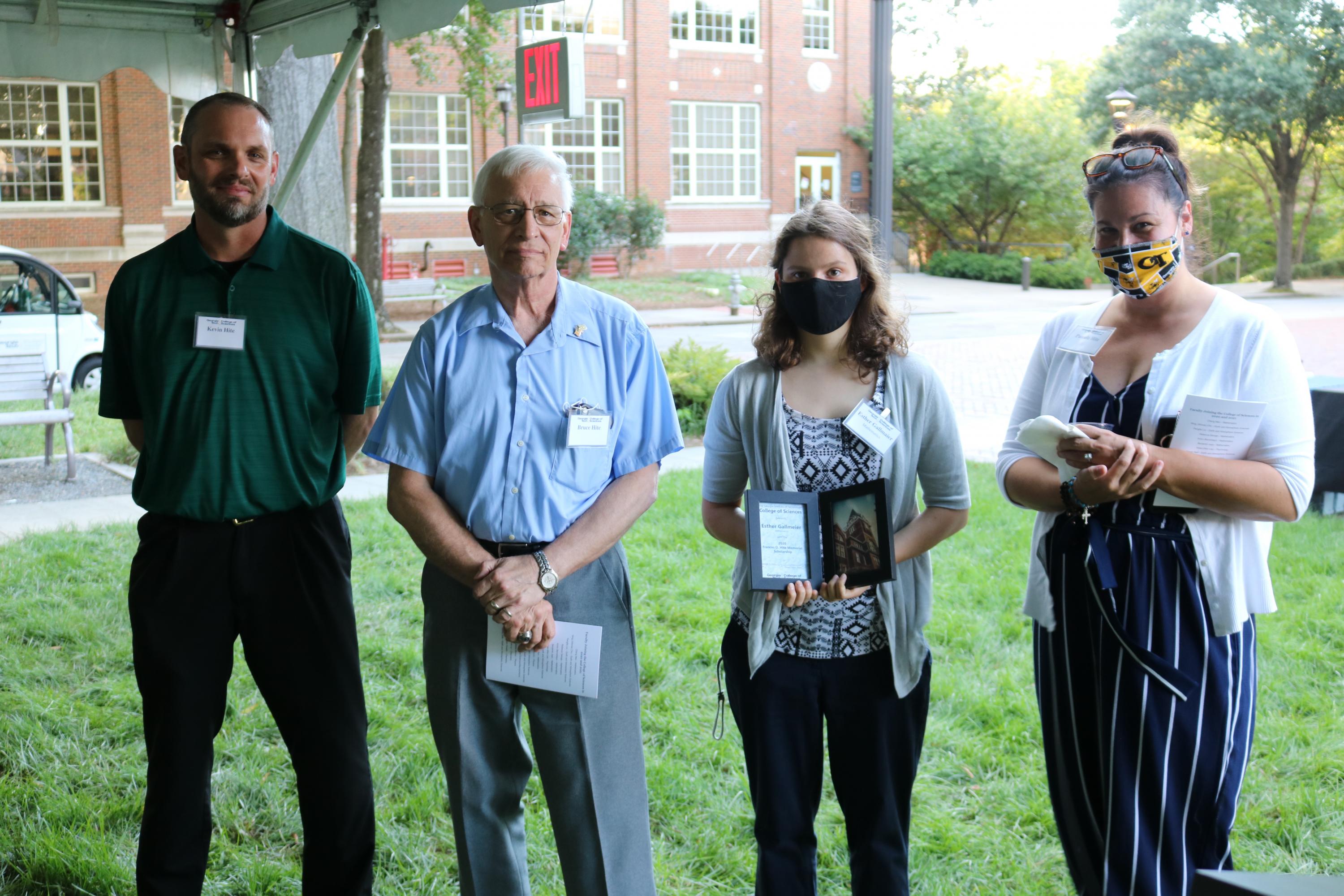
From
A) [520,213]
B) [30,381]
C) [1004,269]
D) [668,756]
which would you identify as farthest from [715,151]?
[520,213]

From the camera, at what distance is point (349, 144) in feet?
54.9

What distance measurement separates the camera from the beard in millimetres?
3014

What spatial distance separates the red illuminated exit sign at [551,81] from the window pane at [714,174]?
18328 mm

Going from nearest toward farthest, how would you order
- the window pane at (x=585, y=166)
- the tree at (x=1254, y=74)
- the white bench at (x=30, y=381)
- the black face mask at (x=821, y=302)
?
the black face mask at (x=821, y=302) → the white bench at (x=30, y=381) → the tree at (x=1254, y=74) → the window pane at (x=585, y=166)

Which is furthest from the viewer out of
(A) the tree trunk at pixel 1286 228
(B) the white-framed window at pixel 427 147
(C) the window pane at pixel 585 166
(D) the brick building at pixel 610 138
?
(C) the window pane at pixel 585 166

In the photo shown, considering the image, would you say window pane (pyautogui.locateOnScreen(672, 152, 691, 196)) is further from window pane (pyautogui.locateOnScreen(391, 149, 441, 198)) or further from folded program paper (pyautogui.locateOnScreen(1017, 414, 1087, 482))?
folded program paper (pyautogui.locateOnScreen(1017, 414, 1087, 482))

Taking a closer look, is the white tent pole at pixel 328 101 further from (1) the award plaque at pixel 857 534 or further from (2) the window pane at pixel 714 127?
(2) the window pane at pixel 714 127

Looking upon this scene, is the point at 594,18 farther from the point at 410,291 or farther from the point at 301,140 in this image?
the point at 301,140

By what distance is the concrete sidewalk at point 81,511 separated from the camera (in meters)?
7.97

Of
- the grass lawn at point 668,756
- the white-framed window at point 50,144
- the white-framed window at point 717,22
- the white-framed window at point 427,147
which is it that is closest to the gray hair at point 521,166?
the grass lawn at point 668,756

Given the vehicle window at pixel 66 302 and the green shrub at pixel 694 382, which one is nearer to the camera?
the green shrub at pixel 694 382

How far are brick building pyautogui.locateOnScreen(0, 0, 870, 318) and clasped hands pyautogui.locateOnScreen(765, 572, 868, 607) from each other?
24290 mm

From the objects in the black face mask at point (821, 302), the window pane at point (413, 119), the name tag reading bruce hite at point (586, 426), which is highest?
the window pane at point (413, 119)

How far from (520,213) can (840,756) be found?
1.49 meters
